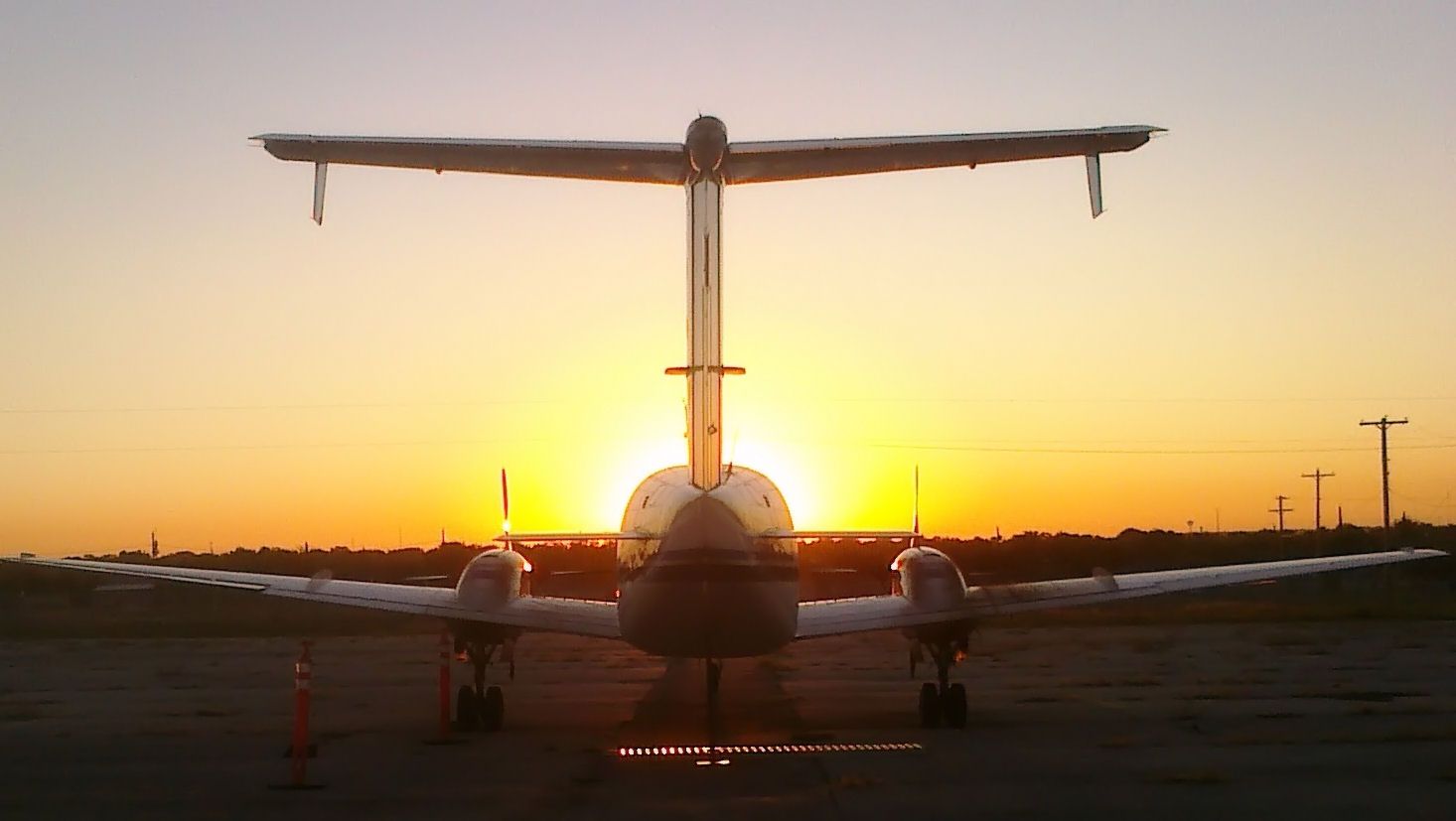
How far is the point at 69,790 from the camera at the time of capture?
1271cm

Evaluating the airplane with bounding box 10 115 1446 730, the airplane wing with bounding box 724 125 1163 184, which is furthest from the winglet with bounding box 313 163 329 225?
the airplane wing with bounding box 724 125 1163 184

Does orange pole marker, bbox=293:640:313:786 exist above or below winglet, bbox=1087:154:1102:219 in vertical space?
below

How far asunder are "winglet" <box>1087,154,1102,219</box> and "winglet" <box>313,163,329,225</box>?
7.92 meters

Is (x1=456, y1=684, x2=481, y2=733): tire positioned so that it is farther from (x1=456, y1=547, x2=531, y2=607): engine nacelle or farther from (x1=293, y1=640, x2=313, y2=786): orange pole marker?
(x1=293, y1=640, x2=313, y2=786): orange pole marker

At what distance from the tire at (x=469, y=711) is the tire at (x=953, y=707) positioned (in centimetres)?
564

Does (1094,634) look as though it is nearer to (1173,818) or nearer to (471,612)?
(471,612)

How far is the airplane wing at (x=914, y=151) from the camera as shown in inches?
609

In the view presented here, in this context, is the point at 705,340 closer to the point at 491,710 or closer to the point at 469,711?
the point at 491,710

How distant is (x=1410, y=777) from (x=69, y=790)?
37.2ft

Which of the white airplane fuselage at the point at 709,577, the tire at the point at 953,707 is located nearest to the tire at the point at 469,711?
the white airplane fuselage at the point at 709,577

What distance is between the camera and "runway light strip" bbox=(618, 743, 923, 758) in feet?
49.6

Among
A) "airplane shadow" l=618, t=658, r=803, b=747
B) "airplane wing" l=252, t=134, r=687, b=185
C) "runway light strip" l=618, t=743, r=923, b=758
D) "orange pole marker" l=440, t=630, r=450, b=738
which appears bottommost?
"airplane shadow" l=618, t=658, r=803, b=747

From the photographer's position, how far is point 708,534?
14469mm

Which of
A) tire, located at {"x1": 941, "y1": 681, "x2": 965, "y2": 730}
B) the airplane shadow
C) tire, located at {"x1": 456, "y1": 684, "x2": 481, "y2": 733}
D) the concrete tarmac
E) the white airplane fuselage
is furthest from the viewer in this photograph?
tire, located at {"x1": 456, "y1": 684, "x2": 481, "y2": 733}
